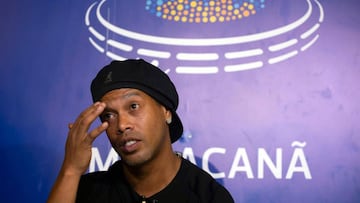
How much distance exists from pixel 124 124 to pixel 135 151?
0.07 meters

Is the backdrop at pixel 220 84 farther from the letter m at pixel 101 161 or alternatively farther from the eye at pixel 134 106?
the eye at pixel 134 106

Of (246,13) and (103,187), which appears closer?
(103,187)

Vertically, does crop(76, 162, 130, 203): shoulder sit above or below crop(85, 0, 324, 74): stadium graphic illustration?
below

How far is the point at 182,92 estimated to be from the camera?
1330mm

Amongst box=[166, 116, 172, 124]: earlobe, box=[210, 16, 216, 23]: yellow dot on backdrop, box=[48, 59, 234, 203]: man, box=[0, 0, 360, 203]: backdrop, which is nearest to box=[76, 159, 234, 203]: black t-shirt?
box=[48, 59, 234, 203]: man

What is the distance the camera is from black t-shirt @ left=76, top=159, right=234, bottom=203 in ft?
3.00

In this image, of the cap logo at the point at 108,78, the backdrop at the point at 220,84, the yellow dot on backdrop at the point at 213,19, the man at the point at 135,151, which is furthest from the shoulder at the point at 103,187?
the yellow dot on backdrop at the point at 213,19

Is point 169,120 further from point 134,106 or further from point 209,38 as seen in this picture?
point 209,38

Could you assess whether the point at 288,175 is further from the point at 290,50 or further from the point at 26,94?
the point at 26,94

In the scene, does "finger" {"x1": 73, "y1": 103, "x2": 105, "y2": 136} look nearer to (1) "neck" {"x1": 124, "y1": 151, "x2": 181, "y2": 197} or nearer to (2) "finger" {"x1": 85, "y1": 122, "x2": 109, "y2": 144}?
(2) "finger" {"x1": 85, "y1": 122, "x2": 109, "y2": 144}

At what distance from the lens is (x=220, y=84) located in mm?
1319

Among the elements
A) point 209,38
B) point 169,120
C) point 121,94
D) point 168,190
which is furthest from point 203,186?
point 209,38

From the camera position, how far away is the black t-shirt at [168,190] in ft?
3.00

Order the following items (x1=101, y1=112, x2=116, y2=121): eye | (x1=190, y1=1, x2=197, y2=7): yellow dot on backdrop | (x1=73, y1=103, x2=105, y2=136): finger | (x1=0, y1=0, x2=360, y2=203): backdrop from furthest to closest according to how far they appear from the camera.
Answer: (x1=190, y1=1, x2=197, y2=7): yellow dot on backdrop < (x1=0, y1=0, x2=360, y2=203): backdrop < (x1=101, y1=112, x2=116, y2=121): eye < (x1=73, y1=103, x2=105, y2=136): finger
